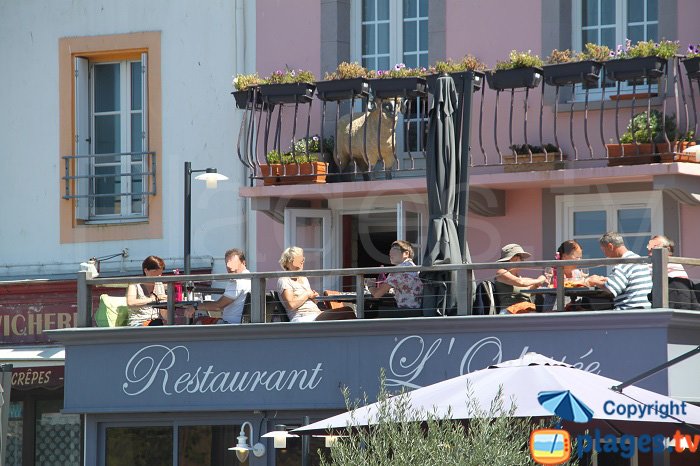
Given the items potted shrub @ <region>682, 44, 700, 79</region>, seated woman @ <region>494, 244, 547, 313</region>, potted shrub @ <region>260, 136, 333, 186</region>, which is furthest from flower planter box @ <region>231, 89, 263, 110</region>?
potted shrub @ <region>682, 44, 700, 79</region>

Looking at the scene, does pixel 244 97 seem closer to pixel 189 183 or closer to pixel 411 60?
pixel 189 183

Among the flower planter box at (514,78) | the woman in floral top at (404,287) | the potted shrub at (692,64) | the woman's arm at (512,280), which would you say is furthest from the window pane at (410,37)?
the woman's arm at (512,280)

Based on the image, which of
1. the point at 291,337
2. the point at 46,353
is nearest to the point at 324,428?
the point at 291,337

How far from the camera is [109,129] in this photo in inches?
800

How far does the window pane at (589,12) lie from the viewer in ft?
59.6

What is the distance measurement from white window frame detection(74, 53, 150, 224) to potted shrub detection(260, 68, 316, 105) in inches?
89.9

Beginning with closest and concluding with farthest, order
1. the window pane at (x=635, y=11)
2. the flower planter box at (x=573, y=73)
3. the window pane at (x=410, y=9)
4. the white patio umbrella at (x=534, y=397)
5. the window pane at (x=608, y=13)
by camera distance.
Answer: the white patio umbrella at (x=534, y=397) → the flower planter box at (x=573, y=73) → the window pane at (x=635, y=11) → the window pane at (x=608, y=13) → the window pane at (x=410, y=9)

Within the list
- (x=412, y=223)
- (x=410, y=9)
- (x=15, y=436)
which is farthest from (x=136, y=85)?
(x=15, y=436)

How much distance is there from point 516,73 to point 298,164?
2722 millimetres

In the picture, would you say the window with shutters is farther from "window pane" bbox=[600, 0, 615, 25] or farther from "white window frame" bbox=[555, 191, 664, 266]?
"window pane" bbox=[600, 0, 615, 25]

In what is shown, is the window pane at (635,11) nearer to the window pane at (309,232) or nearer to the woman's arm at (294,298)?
the window pane at (309,232)

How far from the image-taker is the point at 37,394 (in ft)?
66.9

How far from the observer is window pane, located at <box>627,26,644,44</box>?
17.9 m

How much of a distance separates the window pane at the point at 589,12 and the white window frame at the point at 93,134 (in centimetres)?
534
